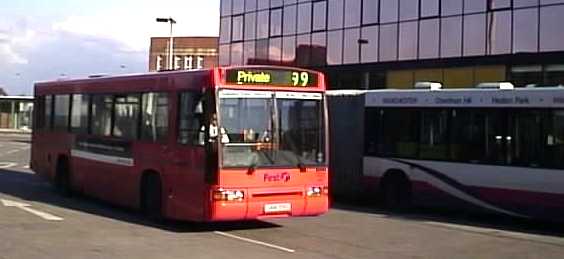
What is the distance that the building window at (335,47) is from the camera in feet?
143

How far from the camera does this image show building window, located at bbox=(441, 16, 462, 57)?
37.3m

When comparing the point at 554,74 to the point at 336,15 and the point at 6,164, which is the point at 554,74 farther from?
the point at 6,164

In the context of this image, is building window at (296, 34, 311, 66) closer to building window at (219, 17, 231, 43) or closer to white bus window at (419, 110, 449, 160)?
building window at (219, 17, 231, 43)

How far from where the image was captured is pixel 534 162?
16766 millimetres

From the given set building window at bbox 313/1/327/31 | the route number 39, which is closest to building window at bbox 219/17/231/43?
building window at bbox 313/1/327/31

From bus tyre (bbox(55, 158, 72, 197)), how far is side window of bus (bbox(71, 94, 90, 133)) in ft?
3.72

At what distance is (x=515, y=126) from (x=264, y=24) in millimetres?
32495

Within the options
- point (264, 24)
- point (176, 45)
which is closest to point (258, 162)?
point (264, 24)

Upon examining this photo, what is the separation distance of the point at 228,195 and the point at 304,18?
3223 cm

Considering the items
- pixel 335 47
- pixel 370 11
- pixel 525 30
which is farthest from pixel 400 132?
pixel 335 47

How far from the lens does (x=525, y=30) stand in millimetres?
34750

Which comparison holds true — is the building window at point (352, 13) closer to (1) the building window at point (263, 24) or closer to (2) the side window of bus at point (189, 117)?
(1) the building window at point (263, 24)

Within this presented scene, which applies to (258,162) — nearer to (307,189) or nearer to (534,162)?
(307,189)

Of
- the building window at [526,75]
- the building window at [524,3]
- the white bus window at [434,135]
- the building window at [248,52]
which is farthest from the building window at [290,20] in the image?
the white bus window at [434,135]
